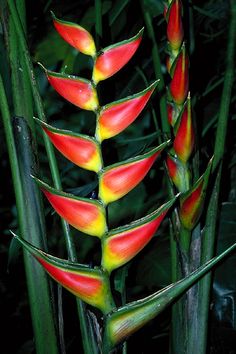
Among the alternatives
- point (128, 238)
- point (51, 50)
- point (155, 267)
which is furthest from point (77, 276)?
point (51, 50)

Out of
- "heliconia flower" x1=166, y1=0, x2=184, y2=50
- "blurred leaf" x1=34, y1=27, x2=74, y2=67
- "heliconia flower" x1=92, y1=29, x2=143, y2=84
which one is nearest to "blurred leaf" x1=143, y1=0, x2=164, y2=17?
"blurred leaf" x1=34, y1=27, x2=74, y2=67

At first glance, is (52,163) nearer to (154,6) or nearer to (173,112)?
(173,112)

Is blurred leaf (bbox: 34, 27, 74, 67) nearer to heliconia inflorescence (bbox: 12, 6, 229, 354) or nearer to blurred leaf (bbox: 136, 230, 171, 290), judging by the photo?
blurred leaf (bbox: 136, 230, 171, 290)

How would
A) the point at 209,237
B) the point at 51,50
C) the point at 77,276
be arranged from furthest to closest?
1. the point at 51,50
2. the point at 209,237
3. the point at 77,276

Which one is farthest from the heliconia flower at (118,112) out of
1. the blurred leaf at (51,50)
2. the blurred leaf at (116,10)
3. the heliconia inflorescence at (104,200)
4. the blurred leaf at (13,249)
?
the blurred leaf at (51,50)

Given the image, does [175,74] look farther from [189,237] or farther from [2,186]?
[2,186]

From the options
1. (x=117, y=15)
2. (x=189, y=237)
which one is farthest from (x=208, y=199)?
(x=117, y=15)
